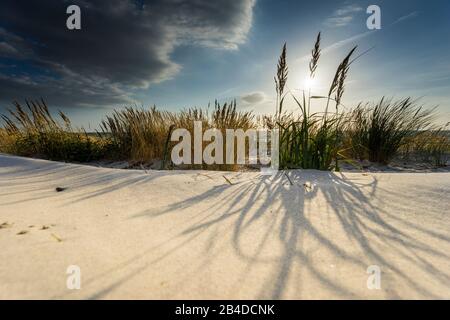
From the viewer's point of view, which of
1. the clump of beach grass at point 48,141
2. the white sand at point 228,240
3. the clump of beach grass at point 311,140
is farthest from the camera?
the clump of beach grass at point 48,141

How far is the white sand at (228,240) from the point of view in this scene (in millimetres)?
817

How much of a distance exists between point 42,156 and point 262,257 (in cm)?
688

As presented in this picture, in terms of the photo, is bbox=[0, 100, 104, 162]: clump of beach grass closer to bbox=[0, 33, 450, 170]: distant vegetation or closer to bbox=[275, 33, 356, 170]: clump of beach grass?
bbox=[0, 33, 450, 170]: distant vegetation

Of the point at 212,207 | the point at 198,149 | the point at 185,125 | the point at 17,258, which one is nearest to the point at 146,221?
the point at 212,207

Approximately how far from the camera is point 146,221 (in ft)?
4.48

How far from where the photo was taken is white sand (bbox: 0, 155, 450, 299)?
32.2 inches

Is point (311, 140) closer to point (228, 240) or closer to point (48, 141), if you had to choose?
point (228, 240)

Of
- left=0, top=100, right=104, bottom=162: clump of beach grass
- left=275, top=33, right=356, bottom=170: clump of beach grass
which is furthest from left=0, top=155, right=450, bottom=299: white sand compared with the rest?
left=0, top=100, right=104, bottom=162: clump of beach grass

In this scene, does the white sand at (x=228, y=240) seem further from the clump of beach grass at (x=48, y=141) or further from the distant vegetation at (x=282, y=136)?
the clump of beach grass at (x=48, y=141)

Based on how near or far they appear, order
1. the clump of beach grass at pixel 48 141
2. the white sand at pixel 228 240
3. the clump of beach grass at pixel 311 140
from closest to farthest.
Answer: the white sand at pixel 228 240, the clump of beach grass at pixel 311 140, the clump of beach grass at pixel 48 141

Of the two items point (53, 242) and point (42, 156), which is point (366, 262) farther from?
point (42, 156)

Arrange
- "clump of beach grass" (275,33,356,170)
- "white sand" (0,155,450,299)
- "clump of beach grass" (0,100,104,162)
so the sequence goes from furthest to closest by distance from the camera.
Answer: "clump of beach grass" (0,100,104,162) → "clump of beach grass" (275,33,356,170) → "white sand" (0,155,450,299)

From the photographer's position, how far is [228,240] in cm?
114

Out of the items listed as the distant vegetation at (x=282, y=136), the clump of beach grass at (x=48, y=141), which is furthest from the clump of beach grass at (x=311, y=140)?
the clump of beach grass at (x=48, y=141)
